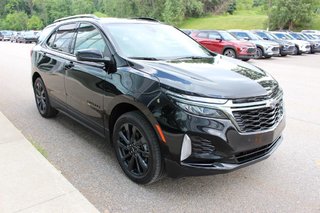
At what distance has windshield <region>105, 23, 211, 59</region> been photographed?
3.70 meters

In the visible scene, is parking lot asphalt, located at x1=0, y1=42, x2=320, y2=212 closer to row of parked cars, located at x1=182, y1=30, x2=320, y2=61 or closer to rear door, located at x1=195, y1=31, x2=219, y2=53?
row of parked cars, located at x1=182, y1=30, x2=320, y2=61

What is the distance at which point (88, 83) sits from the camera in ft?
12.6

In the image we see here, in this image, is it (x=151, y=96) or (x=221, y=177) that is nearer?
(x=151, y=96)

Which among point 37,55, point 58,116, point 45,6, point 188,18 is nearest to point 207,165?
point 58,116

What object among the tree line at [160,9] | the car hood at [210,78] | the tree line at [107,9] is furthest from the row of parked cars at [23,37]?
the car hood at [210,78]

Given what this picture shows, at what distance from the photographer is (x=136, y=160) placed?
331cm

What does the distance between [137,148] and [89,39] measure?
1.78 meters

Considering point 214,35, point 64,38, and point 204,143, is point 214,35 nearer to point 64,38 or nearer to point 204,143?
point 64,38

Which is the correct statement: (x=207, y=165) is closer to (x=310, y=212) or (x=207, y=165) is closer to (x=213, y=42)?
(x=310, y=212)

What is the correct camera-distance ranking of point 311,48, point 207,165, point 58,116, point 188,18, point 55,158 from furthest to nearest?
point 188,18 < point 311,48 < point 58,116 < point 55,158 < point 207,165

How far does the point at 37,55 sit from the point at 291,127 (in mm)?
4749

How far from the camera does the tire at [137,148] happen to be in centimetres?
303

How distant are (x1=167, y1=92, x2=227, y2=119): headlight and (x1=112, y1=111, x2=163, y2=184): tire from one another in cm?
48

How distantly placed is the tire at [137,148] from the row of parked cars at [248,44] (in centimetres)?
1160
